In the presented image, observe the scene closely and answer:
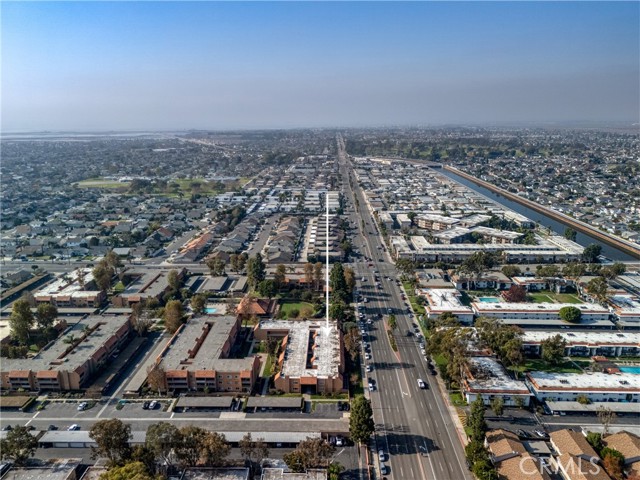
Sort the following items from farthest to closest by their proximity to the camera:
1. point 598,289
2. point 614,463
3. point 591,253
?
point 591,253, point 598,289, point 614,463

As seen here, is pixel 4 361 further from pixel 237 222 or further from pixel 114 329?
pixel 237 222

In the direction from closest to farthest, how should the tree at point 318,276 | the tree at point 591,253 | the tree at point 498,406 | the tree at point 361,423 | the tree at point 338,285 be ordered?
1. the tree at point 361,423
2. the tree at point 498,406
3. the tree at point 338,285
4. the tree at point 318,276
5. the tree at point 591,253

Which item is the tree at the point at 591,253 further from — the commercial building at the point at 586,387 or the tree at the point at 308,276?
the tree at the point at 308,276

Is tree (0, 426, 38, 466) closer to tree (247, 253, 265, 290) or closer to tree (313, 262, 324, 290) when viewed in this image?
tree (247, 253, 265, 290)

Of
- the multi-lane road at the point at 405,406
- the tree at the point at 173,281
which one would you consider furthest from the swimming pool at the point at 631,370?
the tree at the point at 173,281

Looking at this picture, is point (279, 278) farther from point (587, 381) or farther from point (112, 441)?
point (587, 381)

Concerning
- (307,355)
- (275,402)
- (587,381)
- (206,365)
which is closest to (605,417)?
(587,381)

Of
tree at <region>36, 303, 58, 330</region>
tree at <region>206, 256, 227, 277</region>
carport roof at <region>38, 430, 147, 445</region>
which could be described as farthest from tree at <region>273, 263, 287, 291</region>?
carport roof at <region>38, 430, 147, 445</region>
